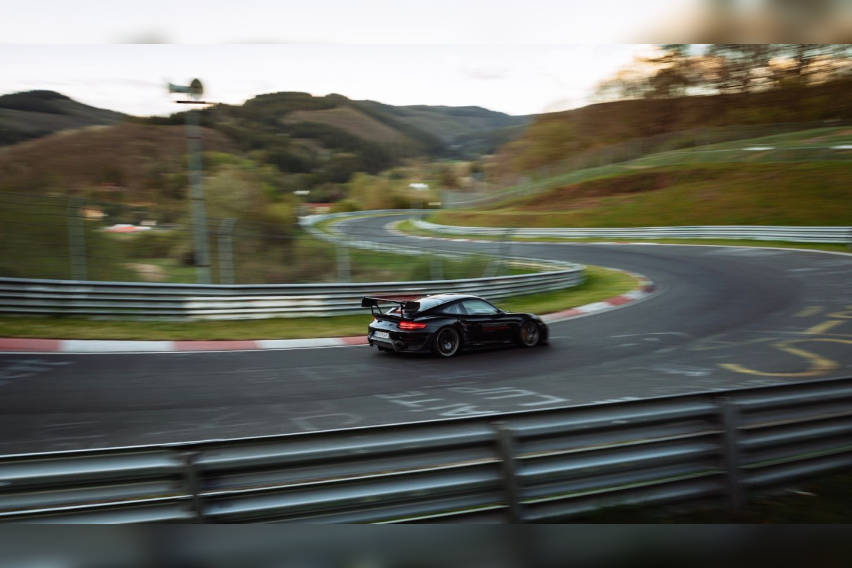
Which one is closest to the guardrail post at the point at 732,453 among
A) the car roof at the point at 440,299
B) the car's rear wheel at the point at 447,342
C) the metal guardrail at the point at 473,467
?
the metal guardrail at the point at 473,467

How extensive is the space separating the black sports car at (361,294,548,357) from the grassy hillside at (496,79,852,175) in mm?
49287

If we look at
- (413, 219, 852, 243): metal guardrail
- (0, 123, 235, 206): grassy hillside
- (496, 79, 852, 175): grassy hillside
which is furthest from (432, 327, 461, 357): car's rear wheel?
(496, 79, 852, 175): grassy hillside

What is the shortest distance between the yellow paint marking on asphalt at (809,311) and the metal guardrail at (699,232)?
13.0 metres

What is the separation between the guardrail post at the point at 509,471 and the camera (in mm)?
4605

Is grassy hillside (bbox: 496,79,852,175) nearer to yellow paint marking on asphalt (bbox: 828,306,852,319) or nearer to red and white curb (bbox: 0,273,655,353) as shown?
yellow paint marking on asphalt (bbox: 828,306,852,319)

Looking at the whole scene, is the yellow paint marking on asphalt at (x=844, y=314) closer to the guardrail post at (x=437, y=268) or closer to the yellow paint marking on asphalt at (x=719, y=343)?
the yellow paint marking on asphalt at (x=719, y=343)

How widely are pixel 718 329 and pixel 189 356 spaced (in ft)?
33.1

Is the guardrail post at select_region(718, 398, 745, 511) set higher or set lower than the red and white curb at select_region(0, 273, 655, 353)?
higher

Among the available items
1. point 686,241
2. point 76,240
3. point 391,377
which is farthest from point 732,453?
point 686,241

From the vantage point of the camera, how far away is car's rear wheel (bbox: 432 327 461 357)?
42.8 feet

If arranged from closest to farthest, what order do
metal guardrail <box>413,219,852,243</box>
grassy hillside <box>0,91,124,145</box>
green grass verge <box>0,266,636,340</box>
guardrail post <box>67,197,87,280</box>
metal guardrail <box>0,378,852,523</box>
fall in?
metal guardrail <box>0,378,852,523</box> → green grass verge <box>0,266,636,340</box> → guardrail post <box>67,197,87,280</box> → metal guardrail <box>413,219,852,243</box> → grassy hillside <box>0,91,124,145</box>

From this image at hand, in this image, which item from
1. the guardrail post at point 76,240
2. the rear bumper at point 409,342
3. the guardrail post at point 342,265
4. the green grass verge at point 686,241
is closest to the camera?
the rear bumper at point 409,342

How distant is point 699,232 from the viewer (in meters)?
39.6

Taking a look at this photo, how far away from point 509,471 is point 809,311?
14.9m
